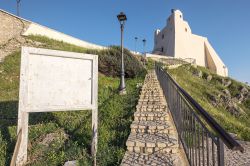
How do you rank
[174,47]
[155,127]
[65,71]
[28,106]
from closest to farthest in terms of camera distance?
[28,106] → [65,71] → [155,127] → [174,47]

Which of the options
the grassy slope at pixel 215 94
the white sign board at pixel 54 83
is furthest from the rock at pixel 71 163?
the grassy slope at pixel 215 94

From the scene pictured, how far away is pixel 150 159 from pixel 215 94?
19.3 m

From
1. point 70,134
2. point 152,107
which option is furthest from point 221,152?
point 152,107

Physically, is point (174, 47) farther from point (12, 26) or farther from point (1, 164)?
point (1, 164)

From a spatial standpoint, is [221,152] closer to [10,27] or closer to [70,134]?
[70,134]

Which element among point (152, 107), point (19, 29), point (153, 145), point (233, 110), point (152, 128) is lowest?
point (233, 110)

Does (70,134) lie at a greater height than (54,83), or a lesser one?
lesser

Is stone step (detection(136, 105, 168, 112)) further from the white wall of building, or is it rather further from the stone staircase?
the white wall of building

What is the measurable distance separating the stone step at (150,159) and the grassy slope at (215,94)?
514cm

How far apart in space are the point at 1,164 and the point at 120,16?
8.68 m

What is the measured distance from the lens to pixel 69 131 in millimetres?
5590

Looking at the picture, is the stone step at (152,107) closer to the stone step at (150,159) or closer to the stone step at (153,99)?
the stone step at (153,99)

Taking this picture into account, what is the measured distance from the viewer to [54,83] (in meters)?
4.31

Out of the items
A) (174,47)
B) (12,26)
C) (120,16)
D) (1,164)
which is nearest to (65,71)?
(1,164)
